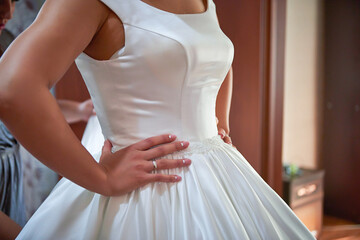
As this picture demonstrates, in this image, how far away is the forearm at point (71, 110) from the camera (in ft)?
4.03

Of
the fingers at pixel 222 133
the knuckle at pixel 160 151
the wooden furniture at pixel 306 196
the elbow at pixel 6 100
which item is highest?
the elbow at pixel 6 100

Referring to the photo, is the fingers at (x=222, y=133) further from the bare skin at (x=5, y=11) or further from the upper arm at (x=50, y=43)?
the bare skin at (x=5, y=11)

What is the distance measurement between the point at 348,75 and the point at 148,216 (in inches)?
111

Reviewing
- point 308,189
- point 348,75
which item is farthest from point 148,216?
point 348,75

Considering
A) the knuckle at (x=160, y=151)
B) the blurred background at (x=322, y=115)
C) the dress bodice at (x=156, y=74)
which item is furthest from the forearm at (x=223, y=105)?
the blurred background at (x=322, y=115)

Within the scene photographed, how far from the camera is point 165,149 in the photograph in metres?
0.64

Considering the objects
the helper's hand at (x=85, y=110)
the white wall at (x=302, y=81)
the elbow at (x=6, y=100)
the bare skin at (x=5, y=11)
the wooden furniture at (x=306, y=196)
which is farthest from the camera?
the white wall at (x=302, y=81)

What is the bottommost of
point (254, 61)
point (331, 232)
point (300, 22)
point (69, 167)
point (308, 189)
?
point (331, 232)

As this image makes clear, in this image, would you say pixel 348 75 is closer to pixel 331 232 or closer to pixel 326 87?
pixel 326 87

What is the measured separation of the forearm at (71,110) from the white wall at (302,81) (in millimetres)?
2122

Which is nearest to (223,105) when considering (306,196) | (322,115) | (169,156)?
(169,156)

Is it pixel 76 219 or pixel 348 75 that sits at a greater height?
pixel 348 75

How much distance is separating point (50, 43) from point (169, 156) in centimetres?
30

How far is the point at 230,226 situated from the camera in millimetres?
589
